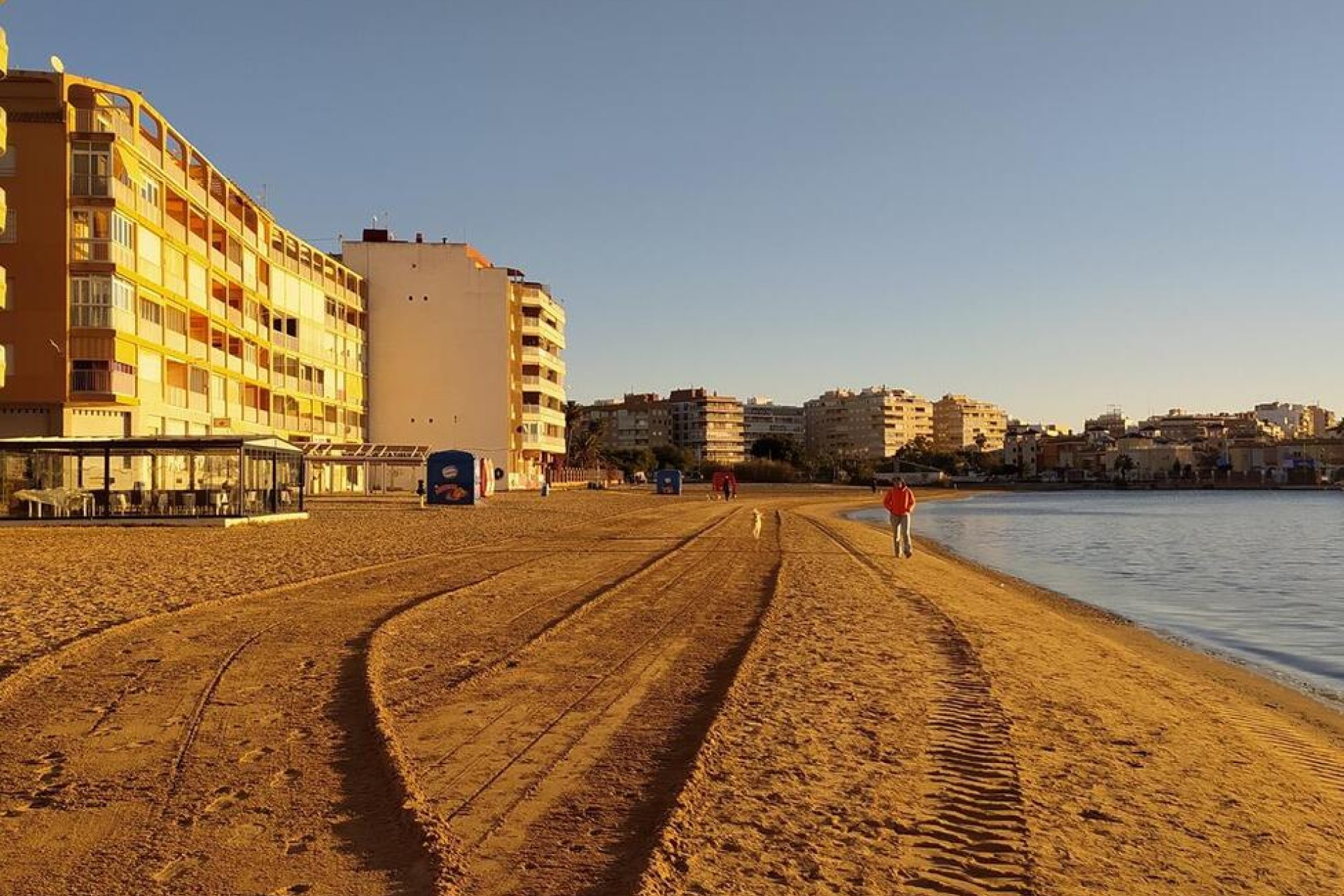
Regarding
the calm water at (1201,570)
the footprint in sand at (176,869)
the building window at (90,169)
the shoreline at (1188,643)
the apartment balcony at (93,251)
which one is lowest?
the calm water at (1201,570)

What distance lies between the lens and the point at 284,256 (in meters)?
66.9

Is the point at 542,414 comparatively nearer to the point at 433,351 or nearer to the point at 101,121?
the point at 433,351

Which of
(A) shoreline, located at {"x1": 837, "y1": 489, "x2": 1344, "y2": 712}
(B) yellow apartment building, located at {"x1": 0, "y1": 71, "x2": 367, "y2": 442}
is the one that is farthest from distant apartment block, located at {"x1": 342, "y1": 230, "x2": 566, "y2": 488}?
(A) shoreline, located at {"x1": 837, "y1": 489, "x2": 1344, "y2": 712}

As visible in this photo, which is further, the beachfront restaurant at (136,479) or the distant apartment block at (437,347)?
the distant apartment block at (437,347)

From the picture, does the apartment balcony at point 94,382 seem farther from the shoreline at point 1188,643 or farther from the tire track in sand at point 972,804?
the tire track in sand at point 972,804

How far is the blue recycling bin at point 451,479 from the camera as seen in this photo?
49.5m

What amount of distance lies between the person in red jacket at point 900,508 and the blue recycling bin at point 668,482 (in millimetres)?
52030

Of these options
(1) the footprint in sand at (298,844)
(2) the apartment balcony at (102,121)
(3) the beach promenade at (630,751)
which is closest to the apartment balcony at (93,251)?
(2) the apartment balcony at (102,121)

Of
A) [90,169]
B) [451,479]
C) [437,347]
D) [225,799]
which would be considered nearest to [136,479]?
[90,169]

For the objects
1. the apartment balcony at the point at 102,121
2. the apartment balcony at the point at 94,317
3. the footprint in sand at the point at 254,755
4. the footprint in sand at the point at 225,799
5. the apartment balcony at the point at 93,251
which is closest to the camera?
the footprint in sand at the point at 225,799

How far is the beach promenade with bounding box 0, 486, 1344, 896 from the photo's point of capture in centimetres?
488

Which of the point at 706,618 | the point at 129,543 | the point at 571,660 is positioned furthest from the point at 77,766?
the point at 129,543

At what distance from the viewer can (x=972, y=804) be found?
5867mm

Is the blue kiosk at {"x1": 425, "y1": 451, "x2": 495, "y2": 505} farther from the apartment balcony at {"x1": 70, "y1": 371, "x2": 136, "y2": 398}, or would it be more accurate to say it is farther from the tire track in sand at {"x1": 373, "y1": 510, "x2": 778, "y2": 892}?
the tire track in sand at {"x1": 373, "y1": 510, "x2": 778, "y2": 892}
